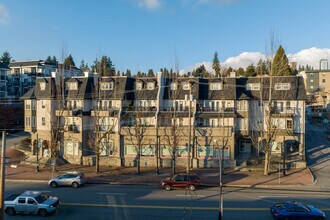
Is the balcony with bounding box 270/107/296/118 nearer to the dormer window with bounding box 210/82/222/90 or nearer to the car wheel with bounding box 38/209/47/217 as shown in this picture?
the dormer window with bounding box 210/82/222/90

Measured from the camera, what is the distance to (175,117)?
41531 millimetres

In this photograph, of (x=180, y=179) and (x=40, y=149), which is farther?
(x=40, y=149)

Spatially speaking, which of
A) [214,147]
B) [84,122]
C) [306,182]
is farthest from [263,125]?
[84,122]

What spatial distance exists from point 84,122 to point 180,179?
65.6 feet

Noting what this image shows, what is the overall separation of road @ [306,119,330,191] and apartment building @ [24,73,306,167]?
2469 millimetres

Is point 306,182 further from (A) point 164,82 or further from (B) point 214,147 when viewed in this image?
(A) point 164,82

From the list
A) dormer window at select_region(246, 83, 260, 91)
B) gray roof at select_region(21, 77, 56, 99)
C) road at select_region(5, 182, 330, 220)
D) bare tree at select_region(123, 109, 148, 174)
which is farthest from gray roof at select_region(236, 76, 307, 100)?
gray roof at select_region(21, 77, 56, 99)

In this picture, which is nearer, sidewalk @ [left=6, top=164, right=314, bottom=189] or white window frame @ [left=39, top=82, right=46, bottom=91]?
sidewalk @ [left=6, top=164, right=314, bottom=189]

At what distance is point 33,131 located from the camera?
1806 inches

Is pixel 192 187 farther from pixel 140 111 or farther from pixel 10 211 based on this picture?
pixel 140 111

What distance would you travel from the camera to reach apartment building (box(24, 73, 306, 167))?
41219 millimetres

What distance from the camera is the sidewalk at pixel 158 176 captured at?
32.4 m

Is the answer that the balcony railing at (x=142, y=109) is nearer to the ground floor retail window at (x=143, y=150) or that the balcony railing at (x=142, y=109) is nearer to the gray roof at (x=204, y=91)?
the gray roof at (x=204, y=91)

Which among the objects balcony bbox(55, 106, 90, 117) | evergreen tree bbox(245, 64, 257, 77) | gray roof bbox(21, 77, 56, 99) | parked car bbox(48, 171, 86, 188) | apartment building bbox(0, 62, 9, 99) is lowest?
parked car bbox(48, 171, 86, 188)
